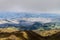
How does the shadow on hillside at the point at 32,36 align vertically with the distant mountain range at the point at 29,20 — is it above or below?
below

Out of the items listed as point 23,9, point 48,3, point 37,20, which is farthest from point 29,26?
point 48,3

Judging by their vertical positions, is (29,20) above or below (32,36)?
above

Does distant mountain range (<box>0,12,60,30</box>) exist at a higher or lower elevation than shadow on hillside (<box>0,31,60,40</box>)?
higher

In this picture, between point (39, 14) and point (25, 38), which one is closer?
point (25, 38)

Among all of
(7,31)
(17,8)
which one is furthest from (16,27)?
(17,8)

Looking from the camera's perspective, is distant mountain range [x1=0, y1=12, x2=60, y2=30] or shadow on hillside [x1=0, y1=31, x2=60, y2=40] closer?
shadow on hillside [x1=0, y1=31, x2=60, y2=40]

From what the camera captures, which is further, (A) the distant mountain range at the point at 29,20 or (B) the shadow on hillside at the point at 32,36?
(A) the distant mountain range at the point at 29,20

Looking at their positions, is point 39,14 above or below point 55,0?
below

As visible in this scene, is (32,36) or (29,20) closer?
(32,36)

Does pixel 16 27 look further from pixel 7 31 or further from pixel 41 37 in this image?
pixel 41 37


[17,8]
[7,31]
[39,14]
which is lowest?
[7,31]
